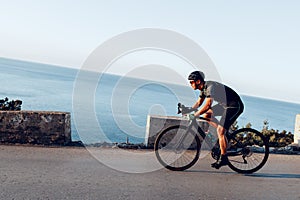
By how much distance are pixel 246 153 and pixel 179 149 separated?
1.28 metres

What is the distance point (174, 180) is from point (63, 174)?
1737mm

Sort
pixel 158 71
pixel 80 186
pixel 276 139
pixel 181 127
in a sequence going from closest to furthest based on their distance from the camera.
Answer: pixel 80 186 < pixel 181 127 < pixel 158 71 < pixel 276 139

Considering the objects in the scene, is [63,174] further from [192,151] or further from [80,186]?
[192,151]

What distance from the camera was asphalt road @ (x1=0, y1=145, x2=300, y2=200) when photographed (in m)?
4.81

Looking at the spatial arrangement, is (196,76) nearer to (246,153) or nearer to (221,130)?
(221,130)

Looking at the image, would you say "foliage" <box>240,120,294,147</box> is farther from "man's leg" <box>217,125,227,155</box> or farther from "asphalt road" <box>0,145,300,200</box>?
"man's leg" <box>217,125,227,155</box>

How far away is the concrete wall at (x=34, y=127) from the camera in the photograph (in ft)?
25.1

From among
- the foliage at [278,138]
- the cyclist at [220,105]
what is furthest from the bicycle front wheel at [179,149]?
the foliage at [278,138]

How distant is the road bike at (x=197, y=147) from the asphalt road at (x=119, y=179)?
20 cm

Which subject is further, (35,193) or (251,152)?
(251,152)

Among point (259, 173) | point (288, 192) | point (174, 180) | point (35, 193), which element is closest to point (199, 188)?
point (174, 180)

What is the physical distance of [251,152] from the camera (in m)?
6.73

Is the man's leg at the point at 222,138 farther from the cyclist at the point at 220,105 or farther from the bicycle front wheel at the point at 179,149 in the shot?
the bicycle front wheel at the point at 179,149

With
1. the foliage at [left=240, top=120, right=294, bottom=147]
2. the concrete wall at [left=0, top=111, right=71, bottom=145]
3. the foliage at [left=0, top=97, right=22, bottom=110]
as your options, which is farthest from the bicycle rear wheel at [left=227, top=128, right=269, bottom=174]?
the foliage at [left=0, top=97, right=22, bottom=110]
